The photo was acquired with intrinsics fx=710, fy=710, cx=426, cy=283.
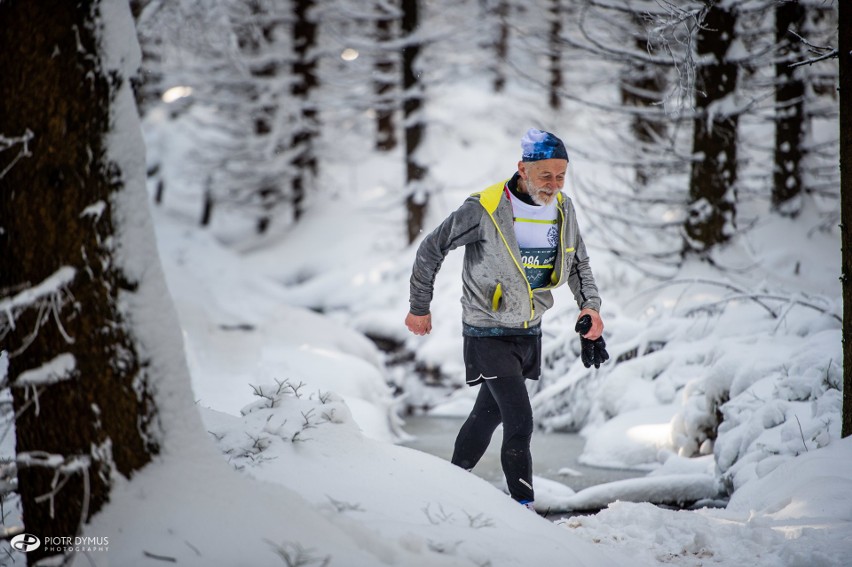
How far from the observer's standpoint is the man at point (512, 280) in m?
3.73

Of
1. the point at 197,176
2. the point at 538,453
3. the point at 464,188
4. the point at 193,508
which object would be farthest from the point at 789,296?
the point at 197,176

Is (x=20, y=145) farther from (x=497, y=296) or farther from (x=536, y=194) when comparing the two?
(x=536, y=194)

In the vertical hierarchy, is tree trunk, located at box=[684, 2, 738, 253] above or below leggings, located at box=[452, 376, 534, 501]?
above

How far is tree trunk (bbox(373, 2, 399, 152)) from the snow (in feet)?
12.7

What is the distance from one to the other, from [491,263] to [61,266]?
2.14m

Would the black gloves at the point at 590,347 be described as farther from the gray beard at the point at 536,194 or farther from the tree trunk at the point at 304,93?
the tree trunk at the point at 304,93


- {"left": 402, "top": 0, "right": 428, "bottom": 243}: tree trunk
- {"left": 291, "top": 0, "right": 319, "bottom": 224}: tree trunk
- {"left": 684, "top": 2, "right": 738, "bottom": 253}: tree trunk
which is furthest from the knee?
{"left": 291, "top": 0, "right": 319, "bottom": 224}: tree trunk

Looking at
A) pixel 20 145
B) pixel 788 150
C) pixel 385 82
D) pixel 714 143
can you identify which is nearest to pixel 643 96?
pixel 714 143

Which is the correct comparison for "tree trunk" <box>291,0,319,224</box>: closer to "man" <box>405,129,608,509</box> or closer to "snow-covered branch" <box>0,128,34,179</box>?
"man" <box>405,129,608,509</box>

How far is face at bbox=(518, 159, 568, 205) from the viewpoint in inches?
145

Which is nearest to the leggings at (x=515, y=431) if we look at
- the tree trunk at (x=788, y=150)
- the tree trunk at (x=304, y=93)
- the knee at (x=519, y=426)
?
the knee at (x=519, y=426)

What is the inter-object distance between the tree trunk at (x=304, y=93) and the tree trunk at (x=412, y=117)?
12.7 ft

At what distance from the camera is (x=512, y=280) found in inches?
147

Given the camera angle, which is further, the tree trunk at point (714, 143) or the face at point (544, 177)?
the tree trunk at point (714, 143)
